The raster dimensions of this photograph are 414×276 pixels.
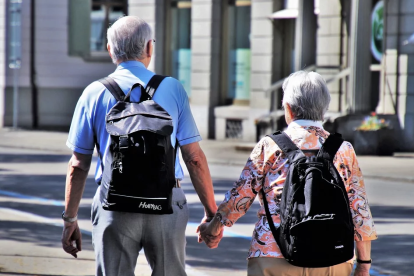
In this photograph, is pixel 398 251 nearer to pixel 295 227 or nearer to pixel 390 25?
pixel 295 227

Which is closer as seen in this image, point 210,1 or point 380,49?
point 380,49

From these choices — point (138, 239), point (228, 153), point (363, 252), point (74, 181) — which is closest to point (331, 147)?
point (363, 252)

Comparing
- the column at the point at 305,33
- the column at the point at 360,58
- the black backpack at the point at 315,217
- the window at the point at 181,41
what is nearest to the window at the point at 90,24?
the window at the point at 181,41

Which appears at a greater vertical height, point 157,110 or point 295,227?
point 157,110

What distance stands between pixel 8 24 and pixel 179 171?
82.6 feet

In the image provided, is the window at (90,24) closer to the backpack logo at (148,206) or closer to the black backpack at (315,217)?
the backpack logo at (148,206)

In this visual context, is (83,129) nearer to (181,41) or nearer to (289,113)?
(289,113)

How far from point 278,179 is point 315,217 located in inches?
12.1

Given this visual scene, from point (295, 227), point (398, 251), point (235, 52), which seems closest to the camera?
point (295, 227)

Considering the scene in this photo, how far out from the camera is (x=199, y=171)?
4293 mm

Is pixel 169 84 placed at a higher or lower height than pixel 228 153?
higher

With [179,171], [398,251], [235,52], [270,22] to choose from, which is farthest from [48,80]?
[179,171]

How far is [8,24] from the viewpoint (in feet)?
93.1

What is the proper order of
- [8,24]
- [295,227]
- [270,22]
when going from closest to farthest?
1. [295,227]
2. [270,22]
3. [8,24]
